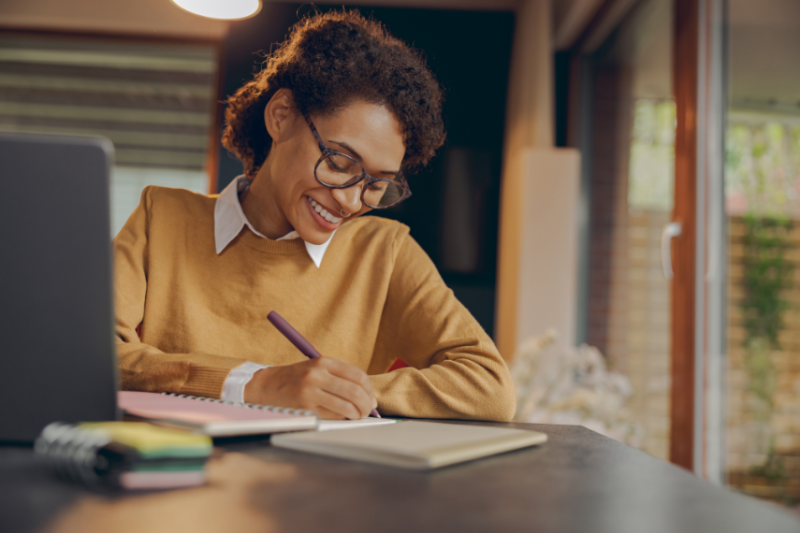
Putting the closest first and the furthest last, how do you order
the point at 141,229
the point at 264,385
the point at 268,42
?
the point at 264,385
the point at 141,229
the point at 268,42

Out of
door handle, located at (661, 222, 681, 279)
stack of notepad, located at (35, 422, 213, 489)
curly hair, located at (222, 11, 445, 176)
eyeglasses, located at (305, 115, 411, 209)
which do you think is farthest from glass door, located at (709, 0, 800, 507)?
stack of notepad, located at (35, 422, 213, 489)

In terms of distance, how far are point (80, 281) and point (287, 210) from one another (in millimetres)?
756

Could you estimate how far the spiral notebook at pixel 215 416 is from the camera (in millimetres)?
539

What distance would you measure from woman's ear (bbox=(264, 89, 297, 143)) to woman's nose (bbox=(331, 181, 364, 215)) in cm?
17

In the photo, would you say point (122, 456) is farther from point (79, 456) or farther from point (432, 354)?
point (432, 354)

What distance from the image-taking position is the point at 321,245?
50.8 inches

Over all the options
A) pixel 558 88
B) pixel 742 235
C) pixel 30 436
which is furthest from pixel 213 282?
pixel 558 88

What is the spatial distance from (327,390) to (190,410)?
19 centimetres

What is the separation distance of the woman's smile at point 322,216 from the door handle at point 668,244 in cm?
164

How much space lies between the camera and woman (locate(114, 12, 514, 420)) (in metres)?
1.16

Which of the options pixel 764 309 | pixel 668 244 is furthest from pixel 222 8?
pixel 764 309

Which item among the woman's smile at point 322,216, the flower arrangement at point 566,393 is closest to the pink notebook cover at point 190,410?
the woman's smile at point 322,216

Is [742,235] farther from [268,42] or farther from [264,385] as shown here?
[264,385]

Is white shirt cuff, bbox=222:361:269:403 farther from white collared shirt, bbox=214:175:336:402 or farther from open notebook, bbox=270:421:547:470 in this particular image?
white collared shirt, bbox=214:175:336:402
